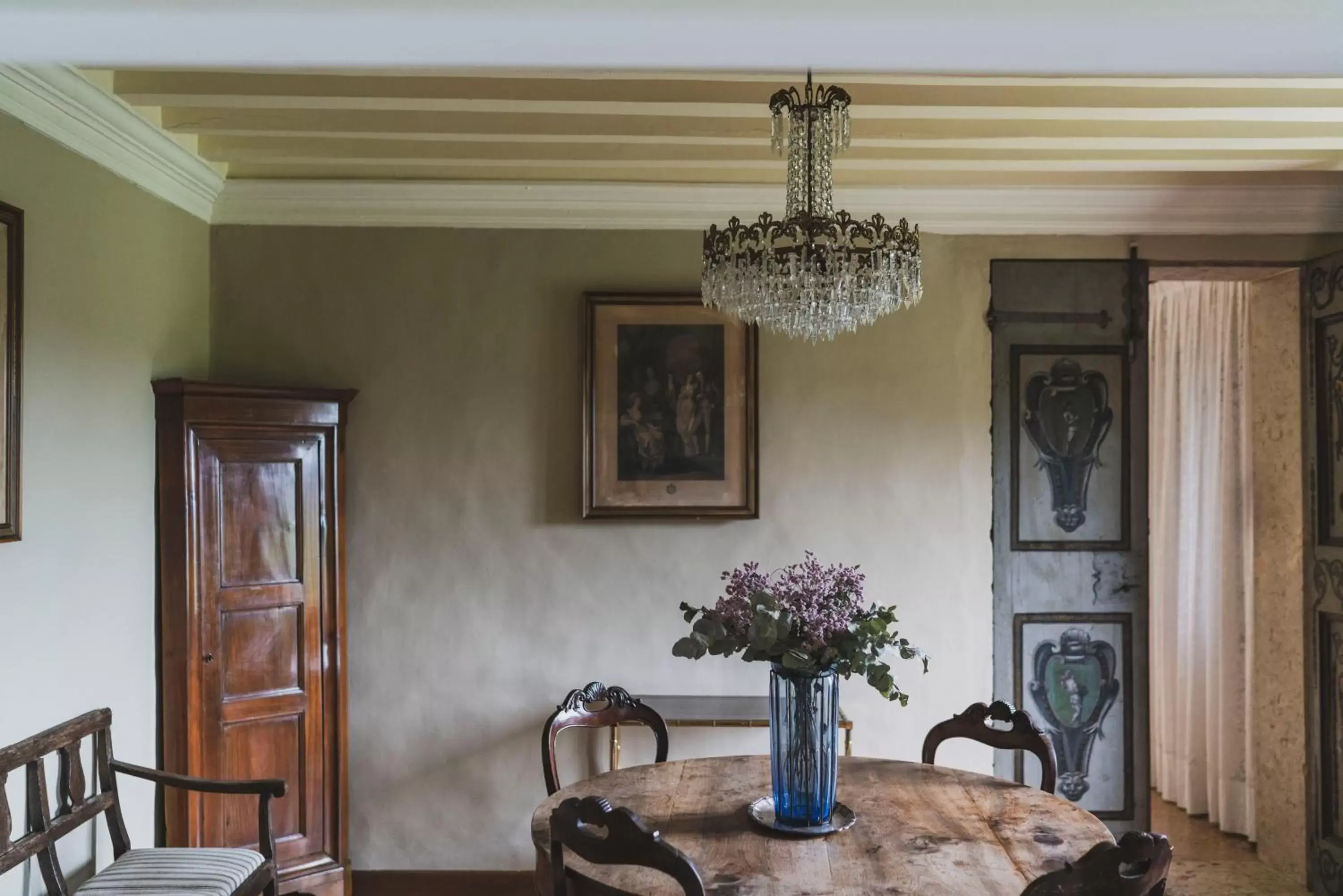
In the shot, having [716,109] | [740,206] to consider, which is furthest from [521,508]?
[716,109]

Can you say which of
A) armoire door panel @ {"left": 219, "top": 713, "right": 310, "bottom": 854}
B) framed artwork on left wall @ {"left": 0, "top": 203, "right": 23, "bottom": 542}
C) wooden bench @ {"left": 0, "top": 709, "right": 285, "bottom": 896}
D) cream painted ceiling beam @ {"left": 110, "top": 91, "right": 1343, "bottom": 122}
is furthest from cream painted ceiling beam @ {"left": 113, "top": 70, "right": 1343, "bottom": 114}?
armoire door panel @ {"left": 219, "top": 713, "right": 310, "bottom": 854}

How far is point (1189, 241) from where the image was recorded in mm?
3975

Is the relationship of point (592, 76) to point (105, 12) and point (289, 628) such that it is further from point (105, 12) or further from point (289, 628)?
point (289, 628)

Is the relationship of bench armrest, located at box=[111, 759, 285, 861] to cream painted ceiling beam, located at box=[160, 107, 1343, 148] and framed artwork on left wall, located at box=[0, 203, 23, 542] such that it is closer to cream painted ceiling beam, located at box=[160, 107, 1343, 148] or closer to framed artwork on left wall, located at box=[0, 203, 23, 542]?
framed artwork on left wall, located at box=[0, 203, 23, 542]

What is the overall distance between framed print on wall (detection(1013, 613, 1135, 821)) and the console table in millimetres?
777

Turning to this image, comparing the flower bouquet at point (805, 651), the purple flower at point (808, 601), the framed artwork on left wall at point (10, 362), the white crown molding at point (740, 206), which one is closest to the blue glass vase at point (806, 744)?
the flower bouquet at point (805, 651)

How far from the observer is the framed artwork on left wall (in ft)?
8.38

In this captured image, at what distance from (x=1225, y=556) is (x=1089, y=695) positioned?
46.0 inches

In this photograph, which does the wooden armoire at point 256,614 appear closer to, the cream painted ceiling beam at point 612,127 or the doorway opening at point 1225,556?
the cream painted ceiling beam at point 612,127

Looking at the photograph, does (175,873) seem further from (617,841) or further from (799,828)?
(799,828)

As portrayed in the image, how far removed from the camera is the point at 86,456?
9.77 ft

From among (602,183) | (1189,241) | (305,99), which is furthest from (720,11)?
(1189,241)

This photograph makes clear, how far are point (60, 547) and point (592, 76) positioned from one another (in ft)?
6.38

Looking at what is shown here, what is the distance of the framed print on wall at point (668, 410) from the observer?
12.8 feet
